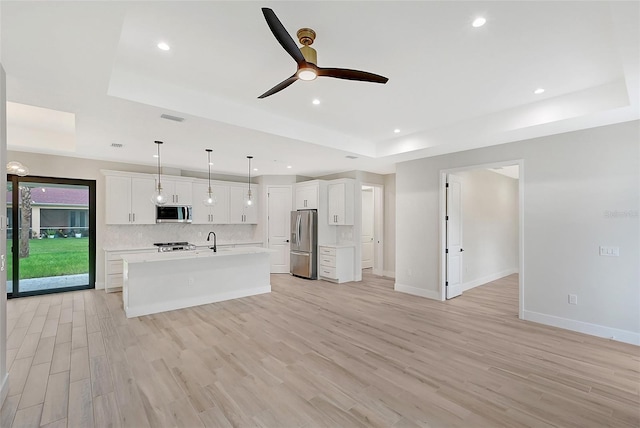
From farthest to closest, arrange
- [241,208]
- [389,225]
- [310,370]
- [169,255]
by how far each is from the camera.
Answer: [241,208] < [389,225] < [169,255] < [310,370]

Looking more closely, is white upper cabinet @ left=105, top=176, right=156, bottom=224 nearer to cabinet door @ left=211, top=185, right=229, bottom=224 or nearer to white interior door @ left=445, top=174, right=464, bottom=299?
cabinet door @ left=211, top=185, right=229, bottom=224

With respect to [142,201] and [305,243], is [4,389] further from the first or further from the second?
[305,243]

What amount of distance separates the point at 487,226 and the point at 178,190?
7242 millimetres

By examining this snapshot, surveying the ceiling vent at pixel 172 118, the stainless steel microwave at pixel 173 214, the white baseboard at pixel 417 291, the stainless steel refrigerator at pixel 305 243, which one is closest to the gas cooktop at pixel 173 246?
the stainless steel microwave at pixel 173 214

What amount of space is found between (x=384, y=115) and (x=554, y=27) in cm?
210

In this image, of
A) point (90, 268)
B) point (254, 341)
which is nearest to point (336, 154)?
point (254, 341)

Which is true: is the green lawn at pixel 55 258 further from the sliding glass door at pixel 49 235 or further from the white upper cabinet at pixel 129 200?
the white upper cabinet at pixel 129 200

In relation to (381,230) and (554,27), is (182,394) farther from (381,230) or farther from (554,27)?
(381,230)

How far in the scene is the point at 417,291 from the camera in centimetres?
573

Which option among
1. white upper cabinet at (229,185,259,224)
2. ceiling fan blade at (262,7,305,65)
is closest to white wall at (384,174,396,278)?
white upper cabinet at (229,185,259,224)

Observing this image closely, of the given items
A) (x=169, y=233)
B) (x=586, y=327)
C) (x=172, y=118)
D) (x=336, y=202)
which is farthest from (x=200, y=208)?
(x=586, y=327)

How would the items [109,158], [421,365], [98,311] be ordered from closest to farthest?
1. [421,365]
2. [98,311]
3. [109,158]

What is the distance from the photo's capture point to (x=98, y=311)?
4.61m

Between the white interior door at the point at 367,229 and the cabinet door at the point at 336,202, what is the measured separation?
1.76 meters
